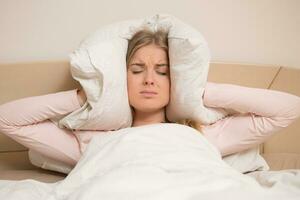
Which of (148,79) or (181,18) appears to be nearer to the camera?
(148,79)

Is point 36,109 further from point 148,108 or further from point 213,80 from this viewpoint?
point 213,80

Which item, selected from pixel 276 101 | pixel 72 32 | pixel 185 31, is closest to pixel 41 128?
pixel 72 32

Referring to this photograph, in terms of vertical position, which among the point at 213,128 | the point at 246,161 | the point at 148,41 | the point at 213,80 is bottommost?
the point at 246,161

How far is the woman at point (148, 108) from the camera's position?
119cm

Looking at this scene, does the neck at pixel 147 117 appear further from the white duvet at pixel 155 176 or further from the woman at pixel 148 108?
the white duvet at pixel 155 176

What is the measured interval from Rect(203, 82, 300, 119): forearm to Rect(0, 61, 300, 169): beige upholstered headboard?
0.21 meters

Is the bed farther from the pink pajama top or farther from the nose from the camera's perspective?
the nose

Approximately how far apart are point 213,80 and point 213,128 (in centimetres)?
23

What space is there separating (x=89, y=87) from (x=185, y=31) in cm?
37

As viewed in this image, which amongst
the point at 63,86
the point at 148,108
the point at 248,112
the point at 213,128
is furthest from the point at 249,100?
the point at 63,86

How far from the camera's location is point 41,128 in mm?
1211

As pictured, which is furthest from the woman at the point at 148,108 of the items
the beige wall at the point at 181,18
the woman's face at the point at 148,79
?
the beige wall at the point at 181,18

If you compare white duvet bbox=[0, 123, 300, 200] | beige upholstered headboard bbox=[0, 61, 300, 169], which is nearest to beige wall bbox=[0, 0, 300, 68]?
beige upholstered headboard bbox=[0, 61, 300, 169]

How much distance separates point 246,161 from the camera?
130 centimetres
